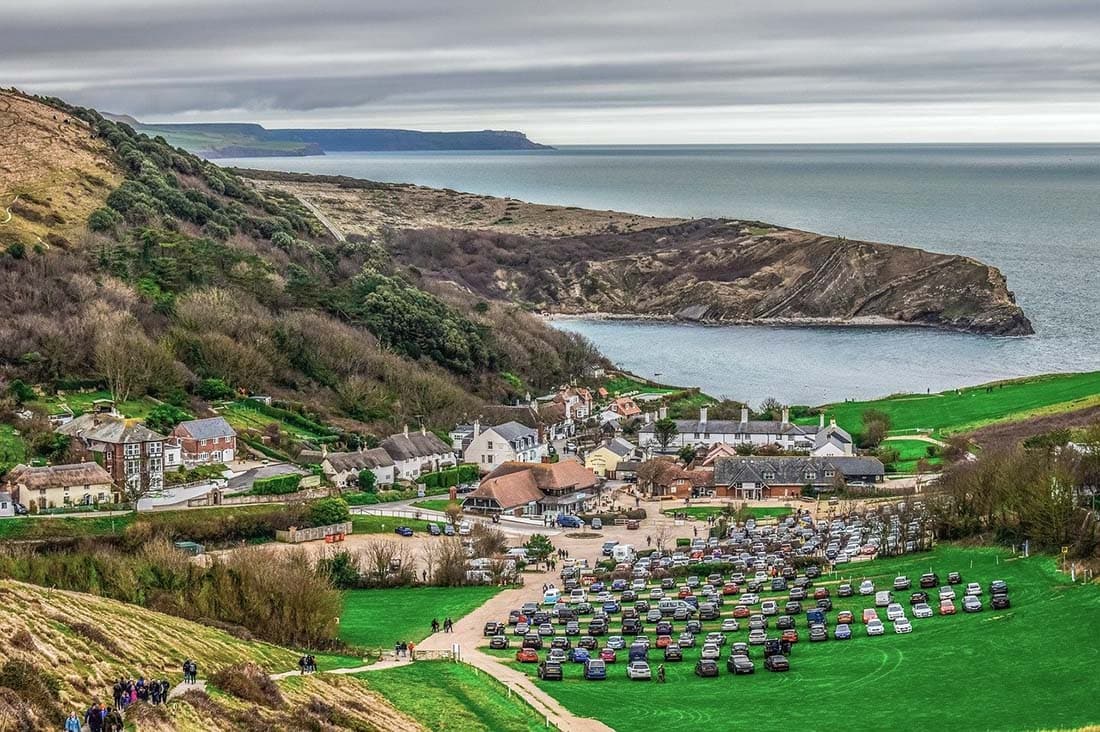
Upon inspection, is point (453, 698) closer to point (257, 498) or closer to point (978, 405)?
point (257, 498)

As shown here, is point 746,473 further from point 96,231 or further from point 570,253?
point 570,253

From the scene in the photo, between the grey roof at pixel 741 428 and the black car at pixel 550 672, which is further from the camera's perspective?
the grey roof at pixel 741 428

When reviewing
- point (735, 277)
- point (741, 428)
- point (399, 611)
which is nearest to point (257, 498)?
point (399, 611)

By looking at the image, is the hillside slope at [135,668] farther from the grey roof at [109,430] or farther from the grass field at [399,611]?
the grey roof at [109,430]

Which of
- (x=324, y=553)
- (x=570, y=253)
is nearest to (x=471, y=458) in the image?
(x=324, y=553)

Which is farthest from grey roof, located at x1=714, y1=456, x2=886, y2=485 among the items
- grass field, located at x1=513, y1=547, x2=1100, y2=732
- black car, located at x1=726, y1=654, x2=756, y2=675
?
black car, located at x1=726, y1=654, x2=756, y2=675

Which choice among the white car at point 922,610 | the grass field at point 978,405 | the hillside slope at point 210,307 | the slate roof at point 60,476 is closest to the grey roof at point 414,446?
the hillside slope at point 210,307
